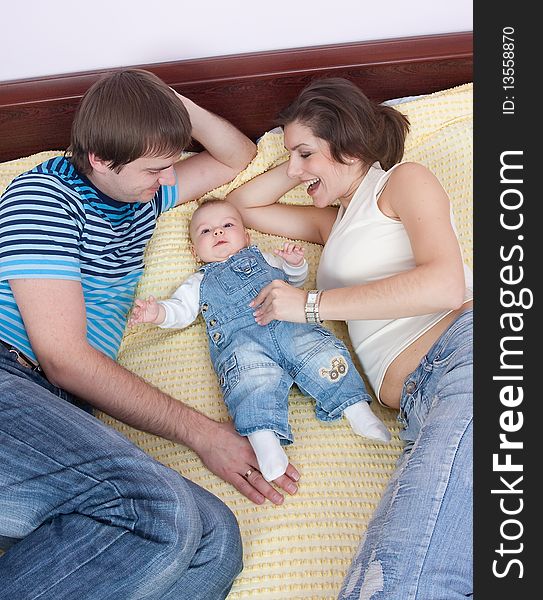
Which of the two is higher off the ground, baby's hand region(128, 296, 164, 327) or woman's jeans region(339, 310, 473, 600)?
baby's hand region(128, 296, 164, 327)

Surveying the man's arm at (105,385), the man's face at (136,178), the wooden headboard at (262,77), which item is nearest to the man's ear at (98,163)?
the man's face at (136,178)

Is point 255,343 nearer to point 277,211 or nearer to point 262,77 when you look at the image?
point 277,211

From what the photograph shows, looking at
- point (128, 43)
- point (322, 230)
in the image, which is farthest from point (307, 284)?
point (128, 43)

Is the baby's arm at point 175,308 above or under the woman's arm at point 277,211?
under

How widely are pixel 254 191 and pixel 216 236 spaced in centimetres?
19

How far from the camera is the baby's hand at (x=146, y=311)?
1771mm

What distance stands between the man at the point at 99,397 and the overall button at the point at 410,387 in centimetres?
30

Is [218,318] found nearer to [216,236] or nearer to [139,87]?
[216,236]

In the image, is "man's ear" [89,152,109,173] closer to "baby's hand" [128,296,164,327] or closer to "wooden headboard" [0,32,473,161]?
"baby's hand" [128,296,164,327]

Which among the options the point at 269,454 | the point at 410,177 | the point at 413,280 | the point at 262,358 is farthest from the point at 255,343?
the point at 410,177

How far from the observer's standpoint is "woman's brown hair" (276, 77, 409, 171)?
5.70 feet

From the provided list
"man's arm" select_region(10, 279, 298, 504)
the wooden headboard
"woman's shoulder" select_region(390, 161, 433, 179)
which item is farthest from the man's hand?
the wooden headboard

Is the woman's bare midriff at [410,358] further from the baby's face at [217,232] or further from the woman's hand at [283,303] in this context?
the baby's face at [217,232]

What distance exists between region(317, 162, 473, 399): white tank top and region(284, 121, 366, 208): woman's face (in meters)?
0.04
